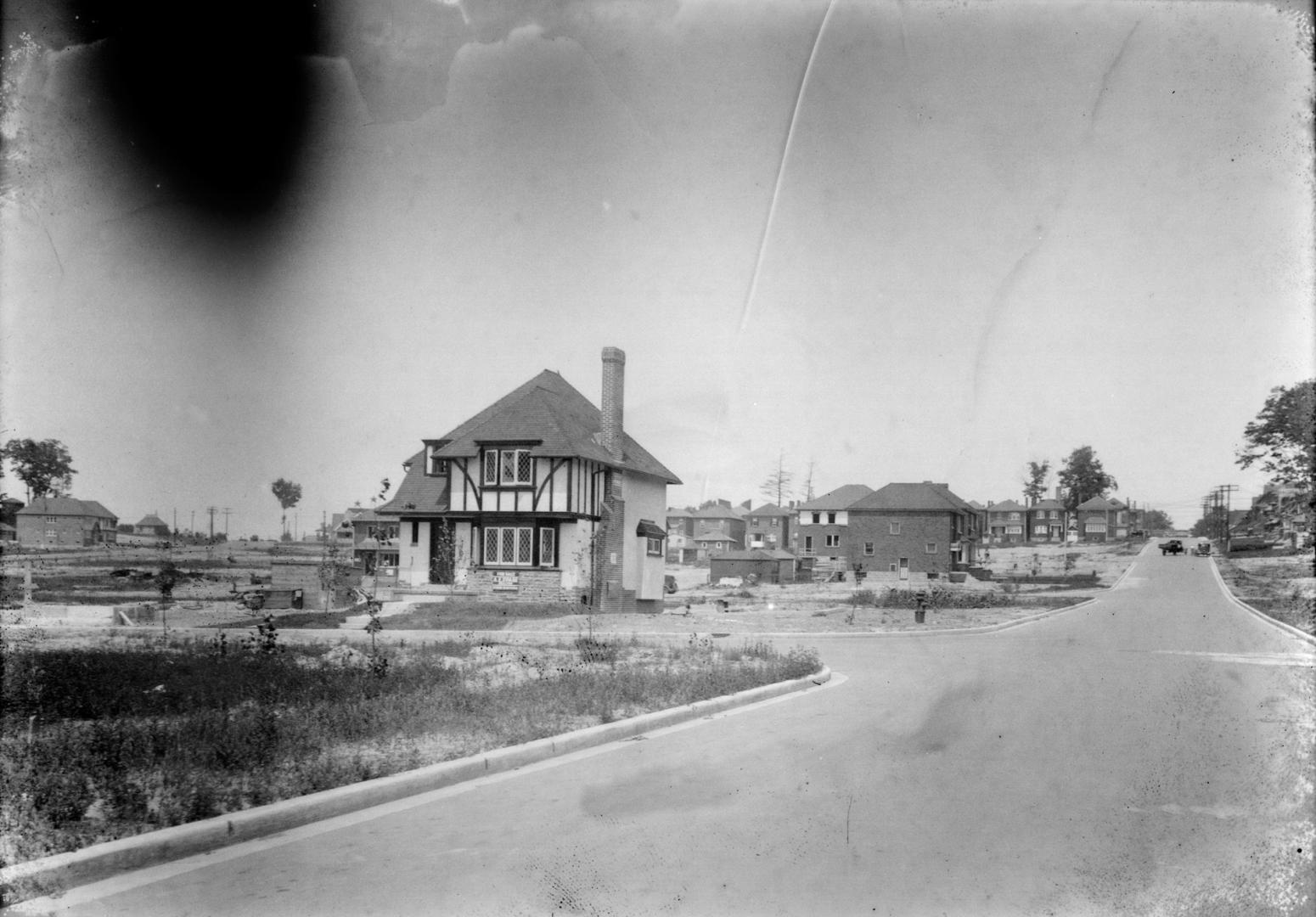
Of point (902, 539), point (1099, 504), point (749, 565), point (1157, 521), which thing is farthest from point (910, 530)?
point (1157, 521)

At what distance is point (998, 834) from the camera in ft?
19.0

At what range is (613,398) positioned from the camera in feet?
108

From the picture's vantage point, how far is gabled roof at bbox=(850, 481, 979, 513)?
67.3 metres

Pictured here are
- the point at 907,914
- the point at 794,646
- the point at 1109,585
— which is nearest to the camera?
the point at 907,914

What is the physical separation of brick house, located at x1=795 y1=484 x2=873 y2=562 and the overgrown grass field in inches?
2293

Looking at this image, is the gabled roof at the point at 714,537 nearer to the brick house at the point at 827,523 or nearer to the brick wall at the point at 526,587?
the brick house at the point at 827,523

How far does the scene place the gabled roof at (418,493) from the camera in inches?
1369

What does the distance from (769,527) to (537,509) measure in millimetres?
67346

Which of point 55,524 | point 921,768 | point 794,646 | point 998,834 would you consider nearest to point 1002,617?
point 794,646

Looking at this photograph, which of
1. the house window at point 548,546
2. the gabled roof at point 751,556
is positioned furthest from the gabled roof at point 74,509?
the gabled roof at point 751,556

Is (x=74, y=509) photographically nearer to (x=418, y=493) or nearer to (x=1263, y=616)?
(x=418, y=493)

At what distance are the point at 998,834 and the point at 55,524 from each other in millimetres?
32821

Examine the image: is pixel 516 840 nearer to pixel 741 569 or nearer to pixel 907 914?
pixel 907 914

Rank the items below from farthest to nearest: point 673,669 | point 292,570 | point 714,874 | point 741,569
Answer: point 741,569
point 292,570
point 673,669
point 714,874
